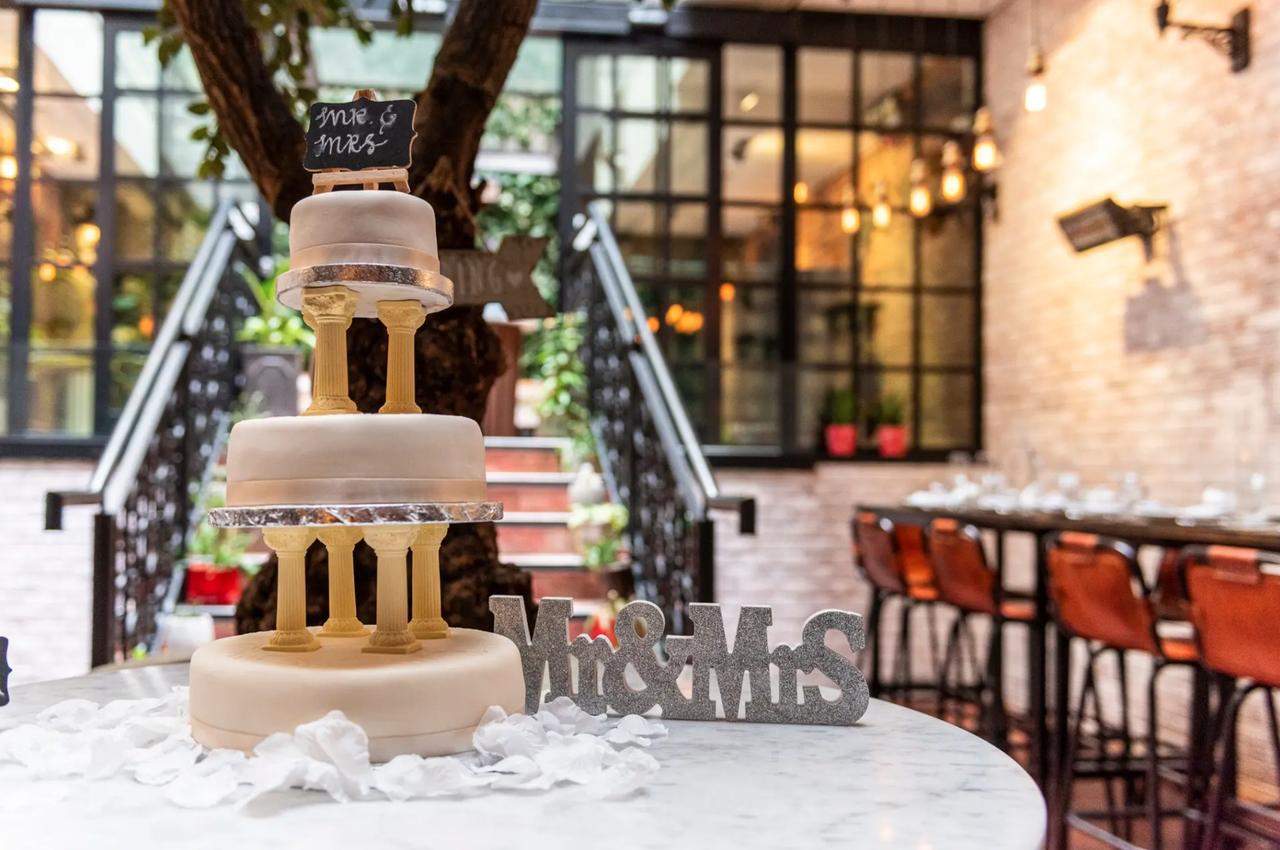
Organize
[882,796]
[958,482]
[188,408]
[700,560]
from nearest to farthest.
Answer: [882,796] → [700,560] → [188,408] → [958,482]

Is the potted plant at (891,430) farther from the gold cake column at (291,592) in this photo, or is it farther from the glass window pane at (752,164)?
the gold cake column at (291,592)

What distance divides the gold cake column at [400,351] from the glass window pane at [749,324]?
6704mm

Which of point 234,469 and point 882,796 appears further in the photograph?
point 234,469

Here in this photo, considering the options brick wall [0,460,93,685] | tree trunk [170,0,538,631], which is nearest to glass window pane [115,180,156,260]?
brick wall [0,460,93,685]

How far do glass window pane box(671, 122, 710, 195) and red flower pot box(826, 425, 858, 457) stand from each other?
196 centimetres

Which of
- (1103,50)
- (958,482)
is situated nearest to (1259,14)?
(1103,50)

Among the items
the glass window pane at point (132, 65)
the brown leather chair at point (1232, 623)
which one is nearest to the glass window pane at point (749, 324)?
the glass window pane at point (132, 65)

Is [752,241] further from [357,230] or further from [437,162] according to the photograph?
[357,230]

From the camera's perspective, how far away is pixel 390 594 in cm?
153

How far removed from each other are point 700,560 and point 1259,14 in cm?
396

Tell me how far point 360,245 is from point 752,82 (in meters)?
7.41

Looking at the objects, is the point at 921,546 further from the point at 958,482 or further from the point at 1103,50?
the point at 1103,50

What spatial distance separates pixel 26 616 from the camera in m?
6.61

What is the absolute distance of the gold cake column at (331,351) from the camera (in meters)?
1.58
